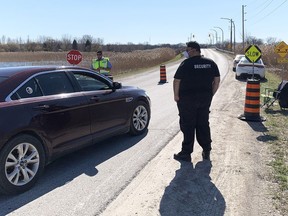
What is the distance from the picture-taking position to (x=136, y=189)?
4.76 metres

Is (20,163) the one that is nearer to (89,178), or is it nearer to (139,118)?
(89,178)

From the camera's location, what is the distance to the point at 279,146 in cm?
681

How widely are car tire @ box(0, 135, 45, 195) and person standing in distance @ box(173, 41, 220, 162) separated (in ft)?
7.50

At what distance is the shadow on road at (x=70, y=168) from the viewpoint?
14.8 feet

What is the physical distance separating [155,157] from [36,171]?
2080mm

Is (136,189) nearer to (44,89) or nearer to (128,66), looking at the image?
(44,89)

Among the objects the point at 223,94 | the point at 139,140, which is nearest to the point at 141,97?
the point at 139,140

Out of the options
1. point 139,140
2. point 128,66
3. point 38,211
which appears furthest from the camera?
point 128,66

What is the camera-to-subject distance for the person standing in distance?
5645 mm

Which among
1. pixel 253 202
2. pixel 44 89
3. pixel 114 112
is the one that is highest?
pixel 44 89

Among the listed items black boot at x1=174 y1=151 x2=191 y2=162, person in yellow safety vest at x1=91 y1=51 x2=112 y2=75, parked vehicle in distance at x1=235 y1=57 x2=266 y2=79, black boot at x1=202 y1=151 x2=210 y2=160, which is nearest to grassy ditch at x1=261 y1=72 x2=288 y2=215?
black boot at x1=202 y1=151 x2=210 y2=160

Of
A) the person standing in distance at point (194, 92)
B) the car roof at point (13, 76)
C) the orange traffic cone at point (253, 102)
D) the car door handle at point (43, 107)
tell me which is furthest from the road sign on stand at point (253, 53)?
the car door handle at point (43, 107)

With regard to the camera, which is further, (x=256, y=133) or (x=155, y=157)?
(x=256, y=133)

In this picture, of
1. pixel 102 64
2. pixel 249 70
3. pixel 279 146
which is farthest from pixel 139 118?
pixel 249 70
